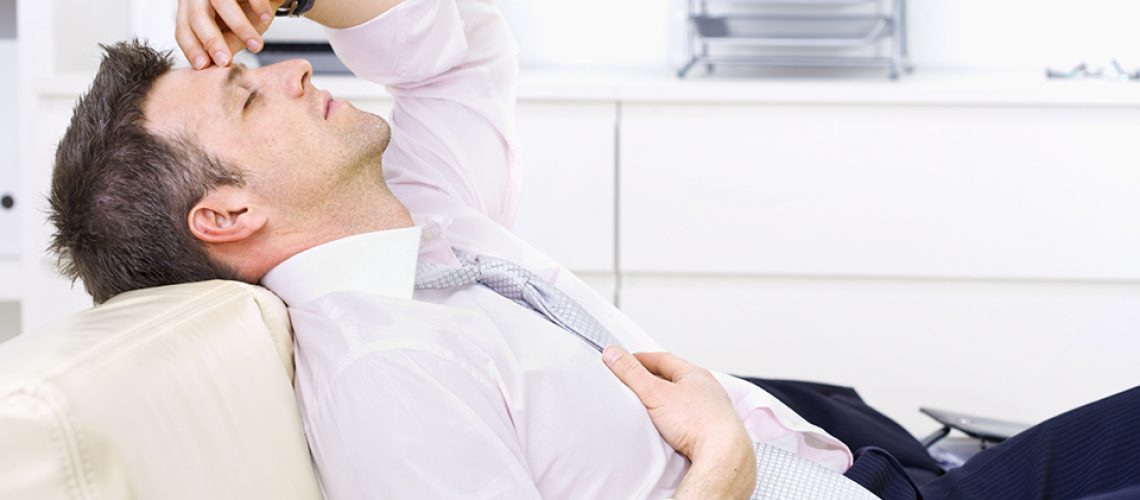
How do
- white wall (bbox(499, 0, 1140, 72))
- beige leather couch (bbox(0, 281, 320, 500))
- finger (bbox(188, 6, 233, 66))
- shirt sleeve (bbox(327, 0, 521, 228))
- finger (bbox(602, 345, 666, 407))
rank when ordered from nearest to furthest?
beige leather couch (bbox(0, 281, 320, 500))
finger (bbox(602, 345, 666, 407))
finger (bbox(188, 6, 233, 66))
shirt sleeve (bbox(327, 0, 521, 228))
white wall (bbox(499, 0, 1140, 72))

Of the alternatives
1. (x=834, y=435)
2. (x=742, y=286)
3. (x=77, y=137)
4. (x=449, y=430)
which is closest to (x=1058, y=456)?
(x=834, y=435)

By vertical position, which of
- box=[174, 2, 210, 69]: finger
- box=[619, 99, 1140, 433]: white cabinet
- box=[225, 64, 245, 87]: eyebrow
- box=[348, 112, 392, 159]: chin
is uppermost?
box=[174, 2, 210, 69]: finger

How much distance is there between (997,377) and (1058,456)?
4.12 feet

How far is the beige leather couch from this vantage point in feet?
2.20

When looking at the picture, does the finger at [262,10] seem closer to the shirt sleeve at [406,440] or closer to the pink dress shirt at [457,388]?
the pink dress shirt at [457,388]

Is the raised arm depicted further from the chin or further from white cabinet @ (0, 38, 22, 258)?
white cabinet @ (0, 38, 22, 258)

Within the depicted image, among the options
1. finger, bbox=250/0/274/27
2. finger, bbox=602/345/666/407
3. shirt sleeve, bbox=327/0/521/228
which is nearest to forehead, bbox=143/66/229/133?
finger, bbox=250/0/274/27

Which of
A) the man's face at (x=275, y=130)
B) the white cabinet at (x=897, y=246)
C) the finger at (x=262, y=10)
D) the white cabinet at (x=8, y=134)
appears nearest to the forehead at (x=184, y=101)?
the man's face at (x=275, y=130)

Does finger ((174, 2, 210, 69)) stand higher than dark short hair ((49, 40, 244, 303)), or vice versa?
finger ((174, 2, 210, 69))

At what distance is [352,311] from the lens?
45.2 inches

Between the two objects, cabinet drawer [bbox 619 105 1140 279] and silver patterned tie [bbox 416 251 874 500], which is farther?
cabinet drawer [bbox 619 105 1140 279]

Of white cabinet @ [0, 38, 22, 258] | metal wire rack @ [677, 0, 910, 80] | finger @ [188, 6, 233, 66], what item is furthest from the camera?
white cabinet @ [0, 38, 22, 258]

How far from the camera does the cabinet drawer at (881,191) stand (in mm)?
2465

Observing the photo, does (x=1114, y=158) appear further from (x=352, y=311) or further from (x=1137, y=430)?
(x=352, y=311)
